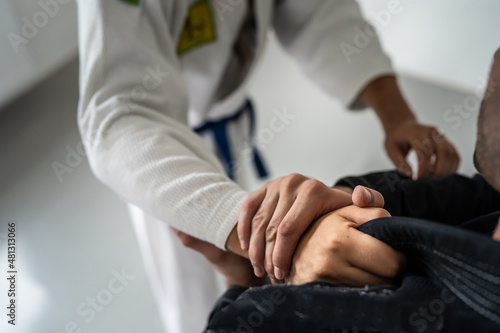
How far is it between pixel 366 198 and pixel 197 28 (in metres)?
0.34

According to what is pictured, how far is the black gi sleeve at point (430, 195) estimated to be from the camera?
0.30 meters

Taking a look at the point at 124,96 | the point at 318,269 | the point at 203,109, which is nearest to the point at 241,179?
the point at 203,109

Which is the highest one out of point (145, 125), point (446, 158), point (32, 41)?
point (32, 41)

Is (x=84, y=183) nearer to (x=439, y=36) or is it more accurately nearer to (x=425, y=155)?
(x=425, y=155)

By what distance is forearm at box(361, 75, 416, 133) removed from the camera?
0.50m

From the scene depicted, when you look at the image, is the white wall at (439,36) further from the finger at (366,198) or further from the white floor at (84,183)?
the finger at (366,198)

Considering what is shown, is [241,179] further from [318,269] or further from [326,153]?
[318,269]

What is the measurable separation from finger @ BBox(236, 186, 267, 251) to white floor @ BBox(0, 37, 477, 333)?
0.47ft

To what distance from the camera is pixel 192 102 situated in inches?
24.4

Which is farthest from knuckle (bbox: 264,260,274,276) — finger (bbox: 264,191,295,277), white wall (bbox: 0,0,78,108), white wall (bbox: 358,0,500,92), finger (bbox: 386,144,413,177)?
white wall (bbox: 0,0,78,108)

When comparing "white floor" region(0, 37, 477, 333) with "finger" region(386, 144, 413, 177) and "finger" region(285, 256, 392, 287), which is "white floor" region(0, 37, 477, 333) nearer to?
"finger" region(386, 144, 413, 177)

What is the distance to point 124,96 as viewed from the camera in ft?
1.30

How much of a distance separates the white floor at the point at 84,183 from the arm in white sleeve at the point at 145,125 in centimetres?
10

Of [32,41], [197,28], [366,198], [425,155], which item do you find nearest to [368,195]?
[366,198]
